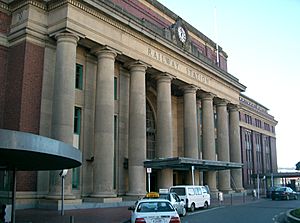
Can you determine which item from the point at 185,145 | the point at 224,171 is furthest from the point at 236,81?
the point at 185,145

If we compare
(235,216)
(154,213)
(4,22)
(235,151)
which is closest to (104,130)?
(4,22)

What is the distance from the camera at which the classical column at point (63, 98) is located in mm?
27500

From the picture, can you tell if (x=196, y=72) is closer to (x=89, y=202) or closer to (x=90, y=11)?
(x=90, y=11)

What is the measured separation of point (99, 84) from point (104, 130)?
12.9ft

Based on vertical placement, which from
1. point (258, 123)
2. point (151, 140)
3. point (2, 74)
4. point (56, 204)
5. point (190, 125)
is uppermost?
point (258, 123)

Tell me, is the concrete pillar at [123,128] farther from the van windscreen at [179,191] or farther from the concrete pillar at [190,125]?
the van windscreen at [179,191]

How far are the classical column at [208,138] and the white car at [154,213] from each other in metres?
31.3

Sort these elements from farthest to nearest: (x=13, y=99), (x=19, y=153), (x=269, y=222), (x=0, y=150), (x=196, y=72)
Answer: (x=196, y=72) < (x=13, y=99) < (x=269, y=222) < (x=19, y=153) < (x=0, y=150)

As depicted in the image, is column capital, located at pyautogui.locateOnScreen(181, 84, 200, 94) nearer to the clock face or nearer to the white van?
the clock face

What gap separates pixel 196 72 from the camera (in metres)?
44.9

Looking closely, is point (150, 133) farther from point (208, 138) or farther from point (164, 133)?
point (208, 138)

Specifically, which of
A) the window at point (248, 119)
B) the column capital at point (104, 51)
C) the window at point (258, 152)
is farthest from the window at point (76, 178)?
the window at point (258, 152)

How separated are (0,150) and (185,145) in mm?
31689

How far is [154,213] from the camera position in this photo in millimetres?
13742
